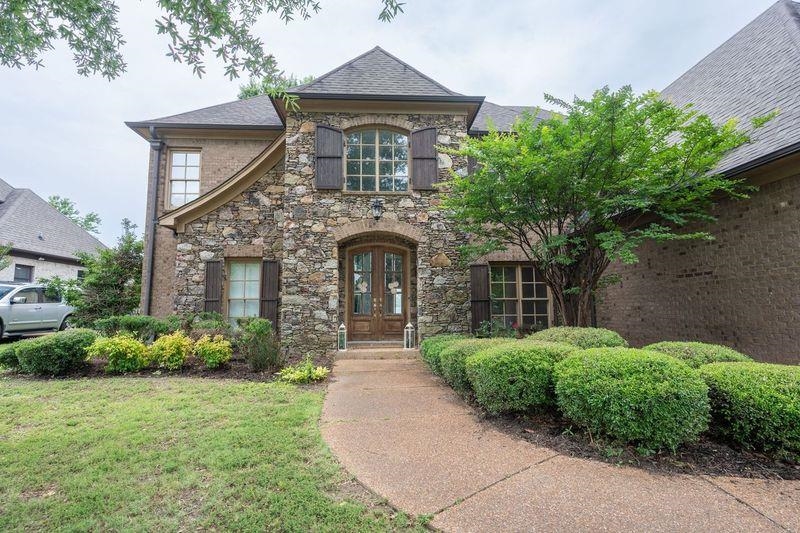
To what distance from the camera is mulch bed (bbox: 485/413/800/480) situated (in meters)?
2.69

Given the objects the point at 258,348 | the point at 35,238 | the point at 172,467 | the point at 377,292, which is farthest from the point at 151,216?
the point at 35,238

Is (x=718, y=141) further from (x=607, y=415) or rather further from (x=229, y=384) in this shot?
(x=229, y=384)

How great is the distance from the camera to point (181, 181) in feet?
32.8

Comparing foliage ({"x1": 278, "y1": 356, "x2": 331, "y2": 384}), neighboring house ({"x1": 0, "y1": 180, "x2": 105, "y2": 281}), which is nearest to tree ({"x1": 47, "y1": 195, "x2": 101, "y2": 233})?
neighboring house ({"x1": 0, "y1": 180, "x2": 105, "y2": 281})

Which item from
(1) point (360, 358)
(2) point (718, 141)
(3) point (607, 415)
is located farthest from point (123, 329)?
(2) point (718, 141)

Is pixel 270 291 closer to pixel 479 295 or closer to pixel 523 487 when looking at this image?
pixel 479 295

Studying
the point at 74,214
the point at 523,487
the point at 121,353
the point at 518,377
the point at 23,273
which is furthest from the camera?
the point at 74,214

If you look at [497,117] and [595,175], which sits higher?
[497,117]

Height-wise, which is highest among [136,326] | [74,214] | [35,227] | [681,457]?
[74,214]

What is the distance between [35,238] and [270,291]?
1588 centimetres

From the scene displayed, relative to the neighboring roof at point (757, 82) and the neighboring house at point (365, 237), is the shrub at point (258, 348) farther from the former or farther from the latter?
the neighboring roof at point (757, 82)

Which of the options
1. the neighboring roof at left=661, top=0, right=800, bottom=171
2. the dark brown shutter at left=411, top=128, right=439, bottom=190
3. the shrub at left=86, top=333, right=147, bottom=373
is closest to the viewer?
the neighboring roof at left=661, top=0, right=800, bottom=171

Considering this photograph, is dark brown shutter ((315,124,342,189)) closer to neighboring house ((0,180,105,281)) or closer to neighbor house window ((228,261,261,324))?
neighbor house window ((228,261,261,324))

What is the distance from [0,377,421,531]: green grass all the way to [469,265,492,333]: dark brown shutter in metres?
4.36
